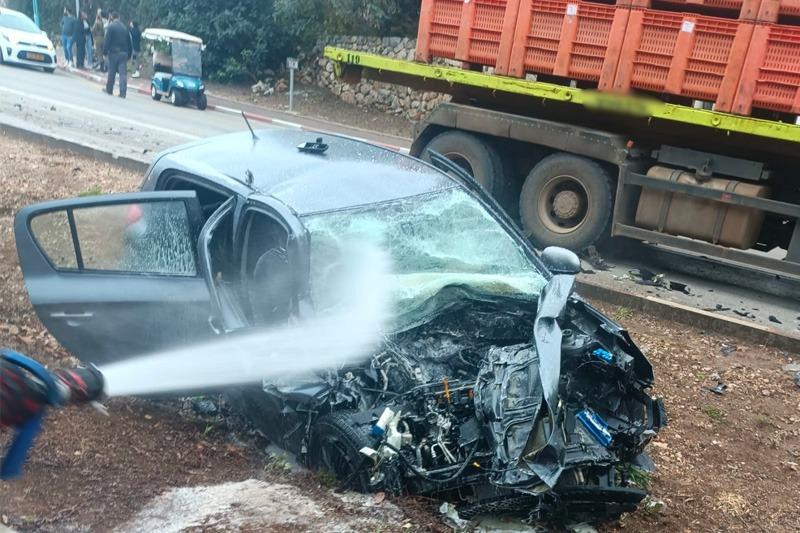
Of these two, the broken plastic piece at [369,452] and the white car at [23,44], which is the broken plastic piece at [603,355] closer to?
the broken plastic piece at [369,452]

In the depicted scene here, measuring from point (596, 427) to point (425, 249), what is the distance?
154 centimetres

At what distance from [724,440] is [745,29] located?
4302mm

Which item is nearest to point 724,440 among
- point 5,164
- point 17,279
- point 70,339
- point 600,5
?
point 70,339

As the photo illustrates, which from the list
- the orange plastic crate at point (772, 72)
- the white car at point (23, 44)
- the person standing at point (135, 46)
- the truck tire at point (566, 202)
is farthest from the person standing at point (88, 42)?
the orange plastic crate at point (772, 72)

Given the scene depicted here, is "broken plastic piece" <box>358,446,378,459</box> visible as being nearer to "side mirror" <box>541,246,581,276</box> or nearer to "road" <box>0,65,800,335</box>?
"side mirror" <box>541,246,581,276</box>

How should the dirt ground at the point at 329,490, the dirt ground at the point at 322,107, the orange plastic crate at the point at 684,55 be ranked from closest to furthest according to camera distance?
the dirt ground at the point at 329,490, the orange plastic crate at the point at 684,55, the dirt ground at the point at 322,107

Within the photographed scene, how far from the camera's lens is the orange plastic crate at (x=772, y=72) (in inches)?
283

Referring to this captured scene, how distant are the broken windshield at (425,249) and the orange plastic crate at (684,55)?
3.75m

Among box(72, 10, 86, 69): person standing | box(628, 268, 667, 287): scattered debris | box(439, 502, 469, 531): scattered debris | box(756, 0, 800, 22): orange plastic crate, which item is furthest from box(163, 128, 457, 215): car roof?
box(72, 10, 86, 69): person standing

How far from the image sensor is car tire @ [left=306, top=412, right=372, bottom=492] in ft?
11.9

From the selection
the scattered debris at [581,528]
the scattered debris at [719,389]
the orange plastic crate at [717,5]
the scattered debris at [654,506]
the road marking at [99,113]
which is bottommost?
the scattered debris at [654,506]

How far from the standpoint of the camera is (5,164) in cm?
950

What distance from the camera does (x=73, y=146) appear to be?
10.7m

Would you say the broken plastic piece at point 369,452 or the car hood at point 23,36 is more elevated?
the car hood at point 23,36
